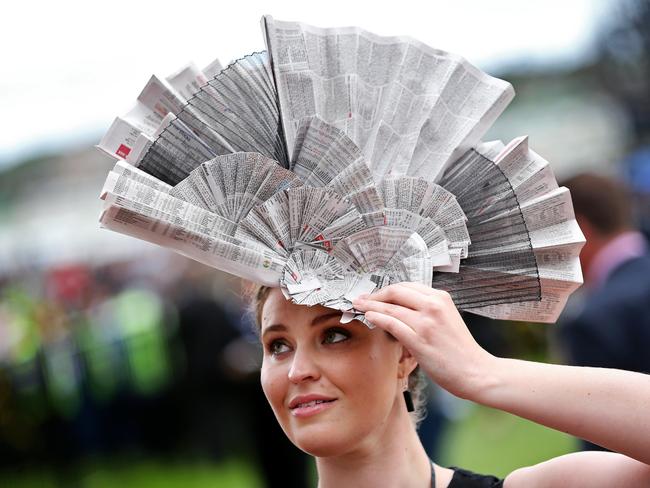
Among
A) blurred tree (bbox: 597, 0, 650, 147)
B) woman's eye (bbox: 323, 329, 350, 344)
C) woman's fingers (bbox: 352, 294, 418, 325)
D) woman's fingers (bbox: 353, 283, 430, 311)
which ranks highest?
blurred tree (bbox: 597, 0, 650, 147)

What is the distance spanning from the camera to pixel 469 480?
8.71 feet

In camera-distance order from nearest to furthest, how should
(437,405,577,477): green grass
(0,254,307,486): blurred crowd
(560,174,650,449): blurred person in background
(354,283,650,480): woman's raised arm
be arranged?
(354,283,650,480): woman's raised arm
(560,174,650,449): blurred person in background
(437,405,577,477): green grass
(0,254,307,486): blurred crowd

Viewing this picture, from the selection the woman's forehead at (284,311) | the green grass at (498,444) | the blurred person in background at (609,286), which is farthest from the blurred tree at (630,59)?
the woman's forehead at (284,311)

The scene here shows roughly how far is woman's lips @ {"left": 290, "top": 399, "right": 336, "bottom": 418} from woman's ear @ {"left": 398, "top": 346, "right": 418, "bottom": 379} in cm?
25

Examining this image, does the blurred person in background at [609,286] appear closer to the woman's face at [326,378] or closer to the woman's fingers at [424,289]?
the woman's face at [326,378]

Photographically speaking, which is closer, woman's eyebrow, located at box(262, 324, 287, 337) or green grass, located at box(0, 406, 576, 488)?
woman's eyebrow, located at box(262, 324, 287, 337)

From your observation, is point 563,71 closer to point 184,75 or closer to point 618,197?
point 618,197

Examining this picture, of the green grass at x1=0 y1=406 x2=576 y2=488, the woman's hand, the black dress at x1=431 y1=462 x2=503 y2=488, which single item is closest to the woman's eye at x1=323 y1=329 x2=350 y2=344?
the woman's hand

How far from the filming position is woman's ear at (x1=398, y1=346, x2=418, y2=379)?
2553 millimetres

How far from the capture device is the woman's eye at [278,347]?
2.48 meters

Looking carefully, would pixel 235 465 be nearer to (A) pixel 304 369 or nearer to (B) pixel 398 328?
(A) pixel 304 369

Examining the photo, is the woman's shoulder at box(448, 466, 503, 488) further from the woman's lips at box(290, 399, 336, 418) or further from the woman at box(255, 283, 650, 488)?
the woman's lips at box(290, 399, 336, 418)

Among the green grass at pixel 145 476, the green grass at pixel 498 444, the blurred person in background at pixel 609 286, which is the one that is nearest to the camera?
the blurred person in background at pixel 609 286

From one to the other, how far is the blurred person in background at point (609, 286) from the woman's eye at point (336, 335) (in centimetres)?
270
